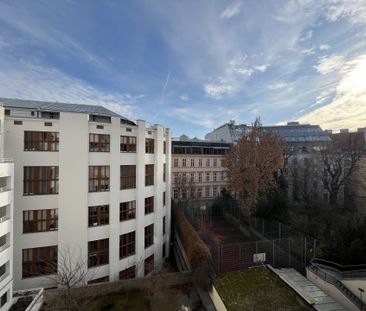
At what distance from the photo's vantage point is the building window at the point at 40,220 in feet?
55.3

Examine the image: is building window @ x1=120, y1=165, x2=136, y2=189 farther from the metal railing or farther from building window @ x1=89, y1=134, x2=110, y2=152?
the metal railing

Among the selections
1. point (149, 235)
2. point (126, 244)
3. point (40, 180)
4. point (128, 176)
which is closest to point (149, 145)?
point (128, 176)

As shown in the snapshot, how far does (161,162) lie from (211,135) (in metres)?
40.4

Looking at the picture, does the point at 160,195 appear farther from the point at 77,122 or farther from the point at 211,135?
the point at 211,135

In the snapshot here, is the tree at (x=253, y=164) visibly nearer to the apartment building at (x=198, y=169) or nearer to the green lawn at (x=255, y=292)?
the green lawn at (x=255, y=292)

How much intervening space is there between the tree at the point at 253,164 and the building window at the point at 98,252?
16859 millimetres

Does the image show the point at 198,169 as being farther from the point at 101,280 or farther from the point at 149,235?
the point at 101,280

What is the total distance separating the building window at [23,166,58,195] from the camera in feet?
55.1

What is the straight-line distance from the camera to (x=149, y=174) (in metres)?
23.0

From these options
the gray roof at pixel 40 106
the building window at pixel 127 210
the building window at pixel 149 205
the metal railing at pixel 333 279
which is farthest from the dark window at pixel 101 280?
the metal railing at pixel 333 279

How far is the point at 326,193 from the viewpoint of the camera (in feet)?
133

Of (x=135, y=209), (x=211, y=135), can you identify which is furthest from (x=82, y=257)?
(x=211, y=135)

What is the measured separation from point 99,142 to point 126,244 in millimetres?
9333

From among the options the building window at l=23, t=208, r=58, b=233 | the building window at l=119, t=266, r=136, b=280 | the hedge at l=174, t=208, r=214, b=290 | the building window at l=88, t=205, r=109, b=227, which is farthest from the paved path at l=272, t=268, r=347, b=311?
the building window at l=23, t=208, r=58, b=233
